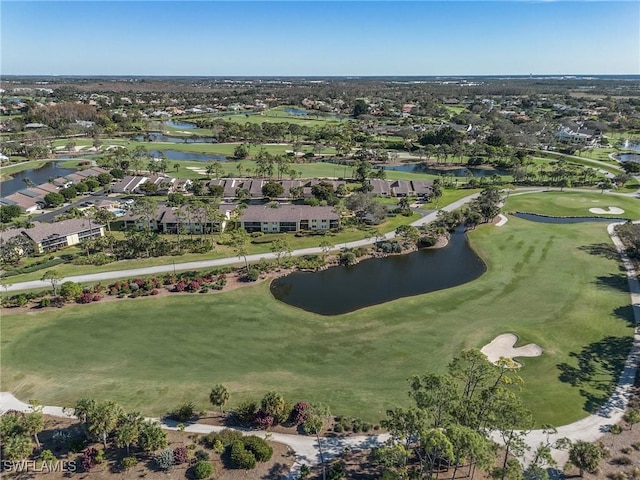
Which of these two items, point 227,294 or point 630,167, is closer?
point 227,294

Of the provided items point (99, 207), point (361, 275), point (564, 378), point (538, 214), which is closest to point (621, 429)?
point (564, 378)

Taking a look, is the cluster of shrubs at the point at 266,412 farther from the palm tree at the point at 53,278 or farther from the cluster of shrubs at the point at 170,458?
the palm tree at the point at 53,278

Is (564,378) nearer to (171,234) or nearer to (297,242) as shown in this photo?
(297,242)

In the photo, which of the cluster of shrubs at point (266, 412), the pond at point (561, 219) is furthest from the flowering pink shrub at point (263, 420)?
the pond at point (561, 219)

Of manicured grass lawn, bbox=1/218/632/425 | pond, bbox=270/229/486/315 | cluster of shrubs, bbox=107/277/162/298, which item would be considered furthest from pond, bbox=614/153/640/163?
cluster of shrubs, bbox=107/277/162/298

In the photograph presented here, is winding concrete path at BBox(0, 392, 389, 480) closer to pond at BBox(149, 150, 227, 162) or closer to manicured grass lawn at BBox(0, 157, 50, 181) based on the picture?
manicured grass lawn at BBox(0, 157, 50, 181)
